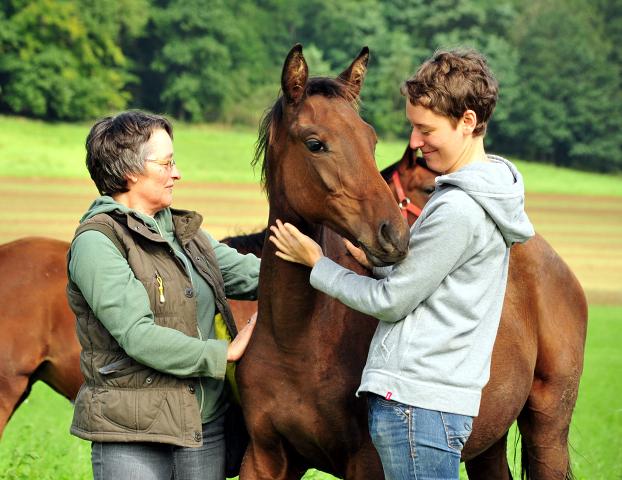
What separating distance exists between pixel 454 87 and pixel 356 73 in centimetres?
50

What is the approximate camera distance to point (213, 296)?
2666 millimetres

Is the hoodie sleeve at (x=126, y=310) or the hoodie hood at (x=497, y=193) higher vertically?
the hoodie hood at (x=497, y=193)

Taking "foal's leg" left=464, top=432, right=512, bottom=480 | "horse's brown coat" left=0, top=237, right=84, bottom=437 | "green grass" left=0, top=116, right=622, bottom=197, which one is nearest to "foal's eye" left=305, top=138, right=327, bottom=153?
"foal's leg" left=464, top=432, right=512, bottom=480

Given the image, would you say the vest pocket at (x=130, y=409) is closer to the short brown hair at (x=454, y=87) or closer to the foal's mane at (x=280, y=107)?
the foal's mane at (x=280, y=107)

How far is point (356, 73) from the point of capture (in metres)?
2.37

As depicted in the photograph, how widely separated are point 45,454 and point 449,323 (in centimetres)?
387

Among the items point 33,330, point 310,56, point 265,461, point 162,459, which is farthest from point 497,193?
point 310,56

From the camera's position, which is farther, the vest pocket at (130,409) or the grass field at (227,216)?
A: the grass field at (227,216)

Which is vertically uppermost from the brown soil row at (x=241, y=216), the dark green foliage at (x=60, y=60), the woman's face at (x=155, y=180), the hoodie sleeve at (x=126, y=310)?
the woman's face at (x=155, y=180)

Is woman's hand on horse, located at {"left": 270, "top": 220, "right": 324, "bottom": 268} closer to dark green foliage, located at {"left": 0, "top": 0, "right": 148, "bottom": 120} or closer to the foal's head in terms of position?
the foal's head

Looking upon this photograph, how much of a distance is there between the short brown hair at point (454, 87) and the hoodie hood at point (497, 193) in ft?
0.54

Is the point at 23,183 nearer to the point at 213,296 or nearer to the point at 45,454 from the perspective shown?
the point at 45,454

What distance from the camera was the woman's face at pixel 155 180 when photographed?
245 centimetres

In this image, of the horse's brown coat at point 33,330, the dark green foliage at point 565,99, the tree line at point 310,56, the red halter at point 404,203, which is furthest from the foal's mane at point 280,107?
the dark green foliage at point 565,99
